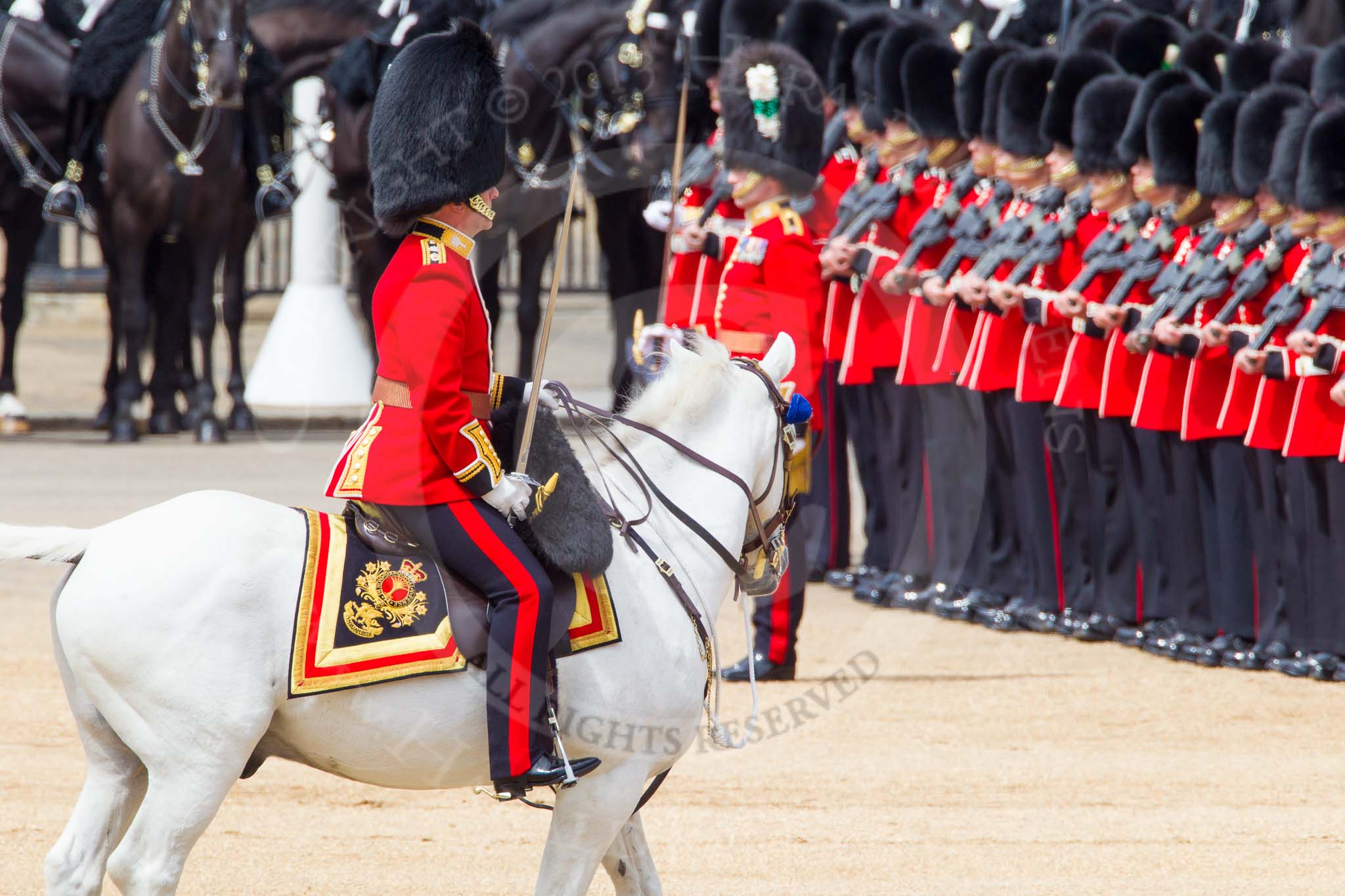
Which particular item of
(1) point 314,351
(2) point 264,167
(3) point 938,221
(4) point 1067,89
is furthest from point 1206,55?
(1) point 314,351

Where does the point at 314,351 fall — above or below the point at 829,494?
below

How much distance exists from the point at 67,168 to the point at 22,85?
626 millimetres

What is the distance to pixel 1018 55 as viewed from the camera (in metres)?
7.43

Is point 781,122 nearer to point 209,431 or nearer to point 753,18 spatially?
point 753,18

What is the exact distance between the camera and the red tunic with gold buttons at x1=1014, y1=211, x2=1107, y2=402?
6.99 meters

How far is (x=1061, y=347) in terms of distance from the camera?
7.06 meters

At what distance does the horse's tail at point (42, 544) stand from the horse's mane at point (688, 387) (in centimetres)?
105

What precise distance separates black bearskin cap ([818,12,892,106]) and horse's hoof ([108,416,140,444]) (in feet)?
16.1

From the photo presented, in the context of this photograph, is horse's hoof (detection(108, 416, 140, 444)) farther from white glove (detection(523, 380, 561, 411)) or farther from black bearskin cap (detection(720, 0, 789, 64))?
white glove (detection(523, 380, 561, 411))

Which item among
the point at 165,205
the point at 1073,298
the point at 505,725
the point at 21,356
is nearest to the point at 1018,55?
the point at 1073,298

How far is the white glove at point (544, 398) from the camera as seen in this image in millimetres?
3738

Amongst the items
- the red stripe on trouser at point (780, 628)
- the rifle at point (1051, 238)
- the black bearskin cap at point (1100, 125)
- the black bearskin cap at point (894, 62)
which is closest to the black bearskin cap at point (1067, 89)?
the black bearskin cap at point (1100, 125)

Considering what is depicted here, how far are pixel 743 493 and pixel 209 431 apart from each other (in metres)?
7.93

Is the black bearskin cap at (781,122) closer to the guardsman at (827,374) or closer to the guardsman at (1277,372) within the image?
the guardsman at (827,374)
